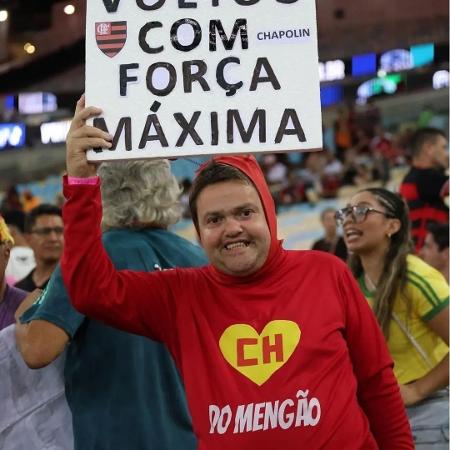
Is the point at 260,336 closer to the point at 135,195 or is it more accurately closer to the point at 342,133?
the point at 135,195

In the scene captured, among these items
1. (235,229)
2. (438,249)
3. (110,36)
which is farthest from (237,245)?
(438,249)

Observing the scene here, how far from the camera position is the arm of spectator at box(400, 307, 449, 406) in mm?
4301

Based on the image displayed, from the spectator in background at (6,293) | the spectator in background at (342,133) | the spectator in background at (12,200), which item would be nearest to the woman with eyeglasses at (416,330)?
the spectator in background at (6,293)

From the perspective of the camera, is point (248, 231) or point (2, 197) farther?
point (2, 197)

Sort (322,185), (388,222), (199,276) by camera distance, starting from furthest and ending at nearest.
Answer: (322,185) < (388,222) < (199,276)

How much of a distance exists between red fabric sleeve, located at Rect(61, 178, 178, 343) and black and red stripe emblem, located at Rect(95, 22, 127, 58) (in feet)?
1.31

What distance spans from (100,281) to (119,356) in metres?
0.57

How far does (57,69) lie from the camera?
25422 millimetres

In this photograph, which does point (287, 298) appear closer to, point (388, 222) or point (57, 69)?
point (388, 222)

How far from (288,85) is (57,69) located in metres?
23.0

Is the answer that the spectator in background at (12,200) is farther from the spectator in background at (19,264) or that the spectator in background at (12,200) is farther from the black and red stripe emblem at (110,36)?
the black and red stripe emblem at (110,36)

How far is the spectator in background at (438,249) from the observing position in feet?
21.0

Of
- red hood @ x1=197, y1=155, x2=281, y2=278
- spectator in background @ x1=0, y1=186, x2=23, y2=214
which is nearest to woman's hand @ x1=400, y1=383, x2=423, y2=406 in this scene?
red hood @ x1=197, y1=155, x2=281, y2=278

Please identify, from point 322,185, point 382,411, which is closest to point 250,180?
point 382,411
